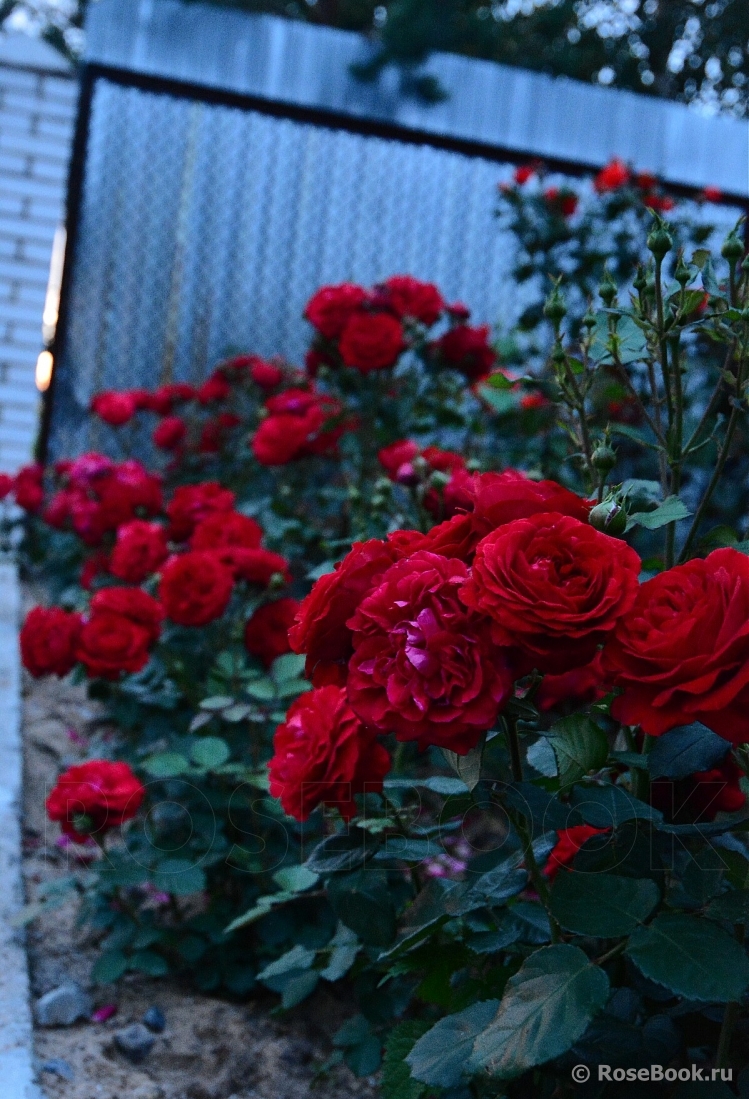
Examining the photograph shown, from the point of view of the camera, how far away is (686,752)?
755mm

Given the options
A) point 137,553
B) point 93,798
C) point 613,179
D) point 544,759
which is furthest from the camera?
point 613,179

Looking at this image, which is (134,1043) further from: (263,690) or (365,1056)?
(263,690)

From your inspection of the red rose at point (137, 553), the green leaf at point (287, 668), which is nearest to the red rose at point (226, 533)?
the red rose at point (137, 553)

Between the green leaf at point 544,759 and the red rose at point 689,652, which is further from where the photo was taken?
the green leaf at point 544,759

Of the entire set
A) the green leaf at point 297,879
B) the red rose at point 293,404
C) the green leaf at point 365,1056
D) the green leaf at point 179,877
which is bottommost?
the green leaf at point 365,1056

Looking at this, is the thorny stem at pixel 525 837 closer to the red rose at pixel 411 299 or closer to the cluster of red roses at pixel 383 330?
the cluster of red roses at pixel 383 330

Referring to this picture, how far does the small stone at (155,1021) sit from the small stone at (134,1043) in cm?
4

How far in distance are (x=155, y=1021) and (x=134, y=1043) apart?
7cm

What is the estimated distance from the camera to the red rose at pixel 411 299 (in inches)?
81.9

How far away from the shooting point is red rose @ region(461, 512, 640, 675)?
0.63 meters

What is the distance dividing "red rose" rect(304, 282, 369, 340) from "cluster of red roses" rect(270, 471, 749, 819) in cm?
134

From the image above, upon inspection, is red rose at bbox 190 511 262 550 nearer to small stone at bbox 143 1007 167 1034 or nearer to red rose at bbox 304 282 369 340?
red rose at bbox 304 282 369 340

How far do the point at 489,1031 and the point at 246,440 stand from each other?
230cm

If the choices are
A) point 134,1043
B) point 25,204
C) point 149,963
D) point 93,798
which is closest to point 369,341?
point 93,798
